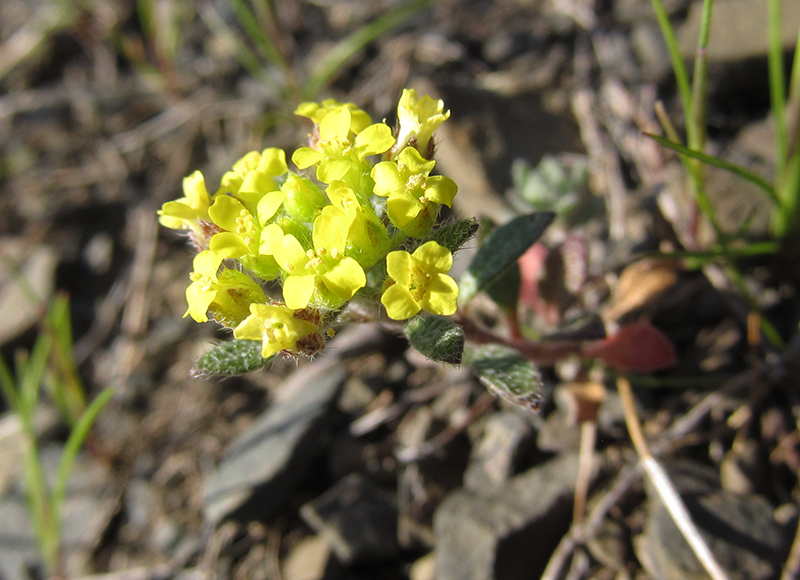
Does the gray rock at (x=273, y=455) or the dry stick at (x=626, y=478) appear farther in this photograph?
the gray rock at (x=273, y=455)

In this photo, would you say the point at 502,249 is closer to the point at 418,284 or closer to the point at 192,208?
the point at 418,284

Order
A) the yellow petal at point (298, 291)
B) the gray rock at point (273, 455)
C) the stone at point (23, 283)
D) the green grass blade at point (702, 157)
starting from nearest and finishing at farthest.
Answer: the yellow petal at point (298, 291) < the green grass blade at point (702, 157) < the gray rock at point (273, 455) < the stone at point (23, 283)

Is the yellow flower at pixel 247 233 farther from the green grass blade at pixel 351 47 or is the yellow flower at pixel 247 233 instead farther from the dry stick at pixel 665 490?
the green grass blade at pixel 351 47

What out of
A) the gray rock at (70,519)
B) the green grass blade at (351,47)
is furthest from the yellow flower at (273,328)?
the green grass blade at (351,47)

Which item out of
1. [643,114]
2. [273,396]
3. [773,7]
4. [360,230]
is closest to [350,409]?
[273,396]

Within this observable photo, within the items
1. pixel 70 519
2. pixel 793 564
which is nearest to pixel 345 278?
pixel 793 564
